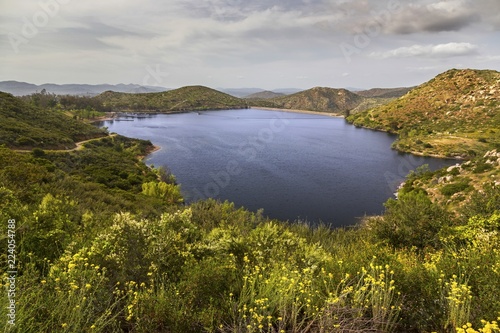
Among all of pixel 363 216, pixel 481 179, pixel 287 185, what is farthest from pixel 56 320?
pixel 287 185

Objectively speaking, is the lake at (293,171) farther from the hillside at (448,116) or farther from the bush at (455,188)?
the bush at (455,188)

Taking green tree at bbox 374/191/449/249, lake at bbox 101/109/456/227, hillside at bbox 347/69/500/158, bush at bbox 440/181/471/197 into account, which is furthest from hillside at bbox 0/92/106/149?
hillside at bbox 347/69/500/158

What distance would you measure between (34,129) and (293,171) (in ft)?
188

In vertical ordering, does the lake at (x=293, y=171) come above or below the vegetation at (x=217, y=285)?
below

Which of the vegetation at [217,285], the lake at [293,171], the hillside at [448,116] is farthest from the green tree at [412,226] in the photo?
the hillside at [448,116]

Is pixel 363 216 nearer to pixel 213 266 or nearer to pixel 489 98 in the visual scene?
pixel 213 266

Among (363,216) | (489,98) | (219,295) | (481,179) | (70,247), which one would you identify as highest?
(489,98)

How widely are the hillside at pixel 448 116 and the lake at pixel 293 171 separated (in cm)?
807

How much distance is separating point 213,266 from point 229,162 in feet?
228

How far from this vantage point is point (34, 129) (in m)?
64.4

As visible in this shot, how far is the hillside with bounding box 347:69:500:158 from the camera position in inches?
3332

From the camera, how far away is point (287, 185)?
58.1 metres

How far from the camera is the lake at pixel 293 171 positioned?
158ft

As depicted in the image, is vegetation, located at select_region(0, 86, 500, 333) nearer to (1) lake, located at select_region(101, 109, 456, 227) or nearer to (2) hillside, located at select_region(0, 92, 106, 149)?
(1) lake, located at select_region(101, 109, 456, 227)
